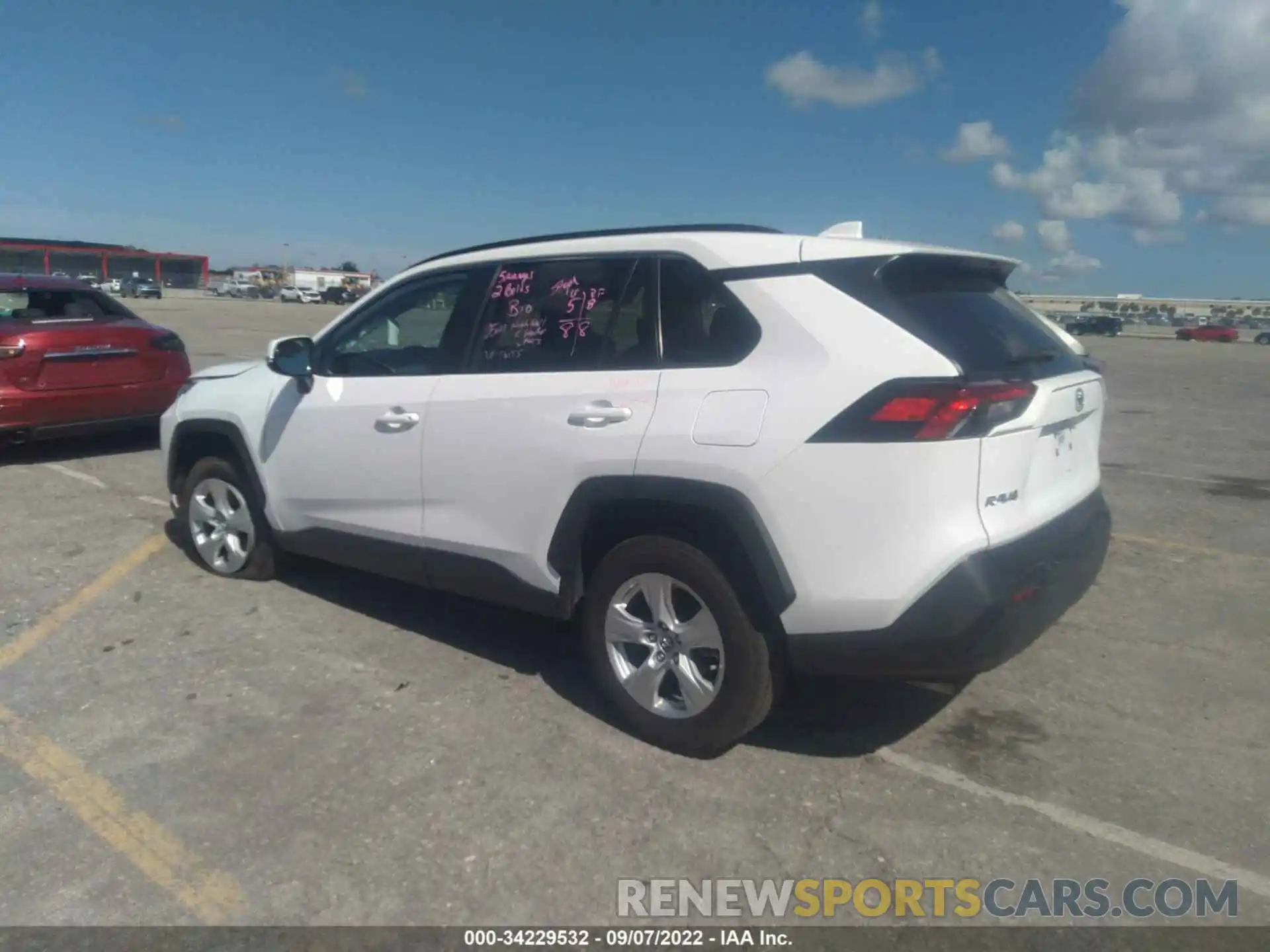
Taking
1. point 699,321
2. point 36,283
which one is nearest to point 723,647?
point 699,321

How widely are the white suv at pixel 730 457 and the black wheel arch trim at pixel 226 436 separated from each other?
0.84 metres

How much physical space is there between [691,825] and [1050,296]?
11251cm

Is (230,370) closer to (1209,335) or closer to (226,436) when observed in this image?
(226,436)

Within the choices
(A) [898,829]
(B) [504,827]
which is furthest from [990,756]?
(B) [504,827]

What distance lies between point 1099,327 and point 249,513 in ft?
228

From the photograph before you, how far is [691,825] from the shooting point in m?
3.21

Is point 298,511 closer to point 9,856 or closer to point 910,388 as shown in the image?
point 9,856

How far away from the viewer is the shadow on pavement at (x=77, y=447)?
347 inches

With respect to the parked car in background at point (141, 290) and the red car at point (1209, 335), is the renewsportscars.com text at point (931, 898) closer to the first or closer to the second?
the red car at point (1209, 335)

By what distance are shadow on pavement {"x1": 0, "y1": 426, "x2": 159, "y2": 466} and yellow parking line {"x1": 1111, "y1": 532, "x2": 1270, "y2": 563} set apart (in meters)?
7.79

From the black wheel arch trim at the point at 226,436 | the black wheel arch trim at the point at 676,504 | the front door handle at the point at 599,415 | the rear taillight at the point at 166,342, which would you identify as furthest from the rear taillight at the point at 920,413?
the rear taillight at the point at 166,342

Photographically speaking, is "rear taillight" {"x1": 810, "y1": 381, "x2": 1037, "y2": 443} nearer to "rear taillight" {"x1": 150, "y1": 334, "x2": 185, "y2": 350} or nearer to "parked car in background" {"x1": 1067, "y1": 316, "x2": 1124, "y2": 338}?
"rear taillight" {"x1": 150, "y1": 334, "x2": 185, "y2": 350}

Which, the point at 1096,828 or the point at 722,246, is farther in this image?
the point at 722,246

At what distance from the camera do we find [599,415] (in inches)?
143
